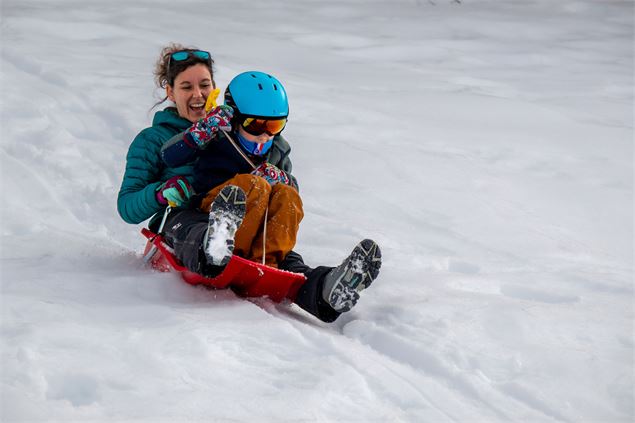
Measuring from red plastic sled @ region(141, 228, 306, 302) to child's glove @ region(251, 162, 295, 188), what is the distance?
437 mm

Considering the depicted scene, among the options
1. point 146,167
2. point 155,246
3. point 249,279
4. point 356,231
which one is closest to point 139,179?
point 146,167

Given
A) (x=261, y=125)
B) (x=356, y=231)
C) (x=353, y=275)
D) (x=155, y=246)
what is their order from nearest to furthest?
(x=353, y=275), (x=261, y=125), (x=155, y=246), (x=356, y=231)

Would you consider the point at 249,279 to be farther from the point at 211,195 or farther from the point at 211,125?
the point at 211,125

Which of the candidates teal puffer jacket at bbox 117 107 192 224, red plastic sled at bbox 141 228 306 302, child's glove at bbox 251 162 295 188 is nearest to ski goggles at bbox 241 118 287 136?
child's glove at bbox 251 162 295 188

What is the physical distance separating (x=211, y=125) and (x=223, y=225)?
57cm

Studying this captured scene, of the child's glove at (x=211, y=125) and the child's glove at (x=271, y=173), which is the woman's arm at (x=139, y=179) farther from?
the child's glove at (x=271, y=173)

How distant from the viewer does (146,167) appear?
3.54 m

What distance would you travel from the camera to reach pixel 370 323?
9.82 ft

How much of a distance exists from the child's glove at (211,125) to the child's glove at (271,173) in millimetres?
216

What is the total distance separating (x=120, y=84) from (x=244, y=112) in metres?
3.16

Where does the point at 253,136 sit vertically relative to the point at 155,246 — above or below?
above

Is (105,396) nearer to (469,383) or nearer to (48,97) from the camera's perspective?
(469,383)

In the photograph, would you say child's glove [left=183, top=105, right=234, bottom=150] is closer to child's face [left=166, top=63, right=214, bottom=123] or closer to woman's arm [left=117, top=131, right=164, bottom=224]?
woman's arm [left=117, top=131, right=164, bottom=224]

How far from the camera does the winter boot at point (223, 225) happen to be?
274 centimetres
